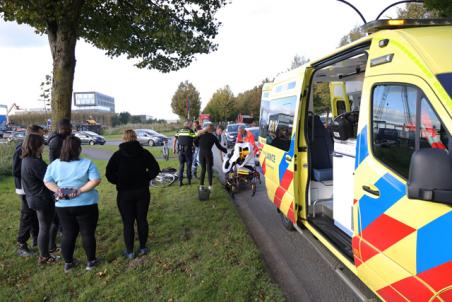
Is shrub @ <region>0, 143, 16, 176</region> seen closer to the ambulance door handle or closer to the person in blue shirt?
the person in blue shirt

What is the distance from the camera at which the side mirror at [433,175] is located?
75.9 inches

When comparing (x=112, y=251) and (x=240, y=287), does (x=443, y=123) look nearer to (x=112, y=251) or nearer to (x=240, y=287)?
(x=240, y=287)

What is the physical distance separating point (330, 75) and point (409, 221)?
364 centimetres

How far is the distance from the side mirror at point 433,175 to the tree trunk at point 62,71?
5.05 metres

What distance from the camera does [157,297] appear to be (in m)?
3.64

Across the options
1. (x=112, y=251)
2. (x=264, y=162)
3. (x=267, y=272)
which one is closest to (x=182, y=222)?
(x=112, y=251)

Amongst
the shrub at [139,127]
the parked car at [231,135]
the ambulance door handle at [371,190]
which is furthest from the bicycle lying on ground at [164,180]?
the shrub at [139,127]

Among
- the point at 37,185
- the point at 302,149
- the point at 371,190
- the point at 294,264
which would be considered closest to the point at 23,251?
the point at 37,185

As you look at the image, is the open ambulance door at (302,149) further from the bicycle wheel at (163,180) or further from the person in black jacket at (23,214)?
the bicycle wheel at (163,180)

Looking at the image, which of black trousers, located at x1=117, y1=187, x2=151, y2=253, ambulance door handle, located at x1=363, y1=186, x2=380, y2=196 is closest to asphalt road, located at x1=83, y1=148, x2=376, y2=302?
ambulance door handle, located at x1=363, y1=186, x2=380, y2=196

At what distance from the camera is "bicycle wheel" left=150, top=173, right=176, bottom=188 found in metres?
9.57

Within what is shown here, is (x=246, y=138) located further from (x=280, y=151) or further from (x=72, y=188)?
(x=72, y=188)

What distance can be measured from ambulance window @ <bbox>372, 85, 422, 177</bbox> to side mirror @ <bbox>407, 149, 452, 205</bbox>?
0.51m

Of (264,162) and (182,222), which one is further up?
(264,162)
